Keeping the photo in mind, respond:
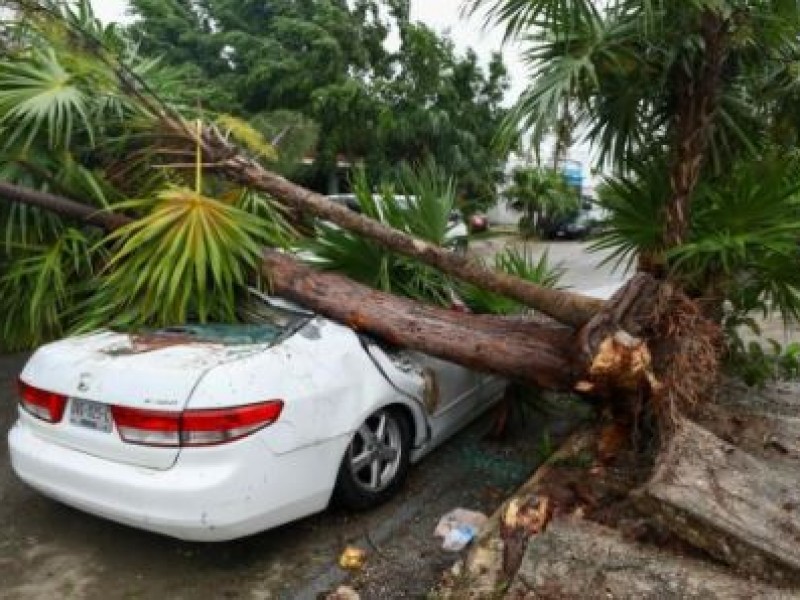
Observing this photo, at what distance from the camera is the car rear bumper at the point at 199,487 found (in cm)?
308

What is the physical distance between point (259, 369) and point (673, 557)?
1.88 m

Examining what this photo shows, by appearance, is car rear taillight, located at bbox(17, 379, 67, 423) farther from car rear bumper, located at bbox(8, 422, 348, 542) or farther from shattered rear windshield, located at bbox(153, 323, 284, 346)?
shattered rear windshield, located at bbox(153, 323, 284, 346)

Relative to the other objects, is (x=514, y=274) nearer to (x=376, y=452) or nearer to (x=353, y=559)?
(x=376, y=452)

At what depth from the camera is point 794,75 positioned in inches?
189

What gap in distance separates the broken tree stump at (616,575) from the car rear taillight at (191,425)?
1.26m

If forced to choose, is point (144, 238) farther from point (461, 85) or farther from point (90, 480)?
point (461, 85)

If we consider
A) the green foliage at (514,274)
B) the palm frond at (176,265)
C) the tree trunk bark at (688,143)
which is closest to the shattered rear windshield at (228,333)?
the palm frond at (176,265)

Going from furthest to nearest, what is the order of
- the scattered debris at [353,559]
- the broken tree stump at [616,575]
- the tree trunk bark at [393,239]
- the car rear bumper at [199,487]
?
the tree trunk bark at [393,239] < the scattered debris at [353,559] < the car rear bumper at [199,487] < the broken tree stump at [616,575]

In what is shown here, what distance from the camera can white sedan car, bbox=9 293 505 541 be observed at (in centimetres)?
310

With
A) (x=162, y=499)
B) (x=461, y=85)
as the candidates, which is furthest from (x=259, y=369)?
(x=461, y=85)

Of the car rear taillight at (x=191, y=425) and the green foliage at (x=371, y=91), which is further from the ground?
the green foliage at (x=371, y=91)

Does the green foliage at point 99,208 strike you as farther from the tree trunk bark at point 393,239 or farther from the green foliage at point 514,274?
the green foliage at point 514,274

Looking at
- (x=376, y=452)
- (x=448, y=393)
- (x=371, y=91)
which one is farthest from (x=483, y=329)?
(x=371, y=91)

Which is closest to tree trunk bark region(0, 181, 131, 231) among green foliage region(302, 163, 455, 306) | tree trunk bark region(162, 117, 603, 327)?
tree trunk bark region(162, 117, 603, 327)
